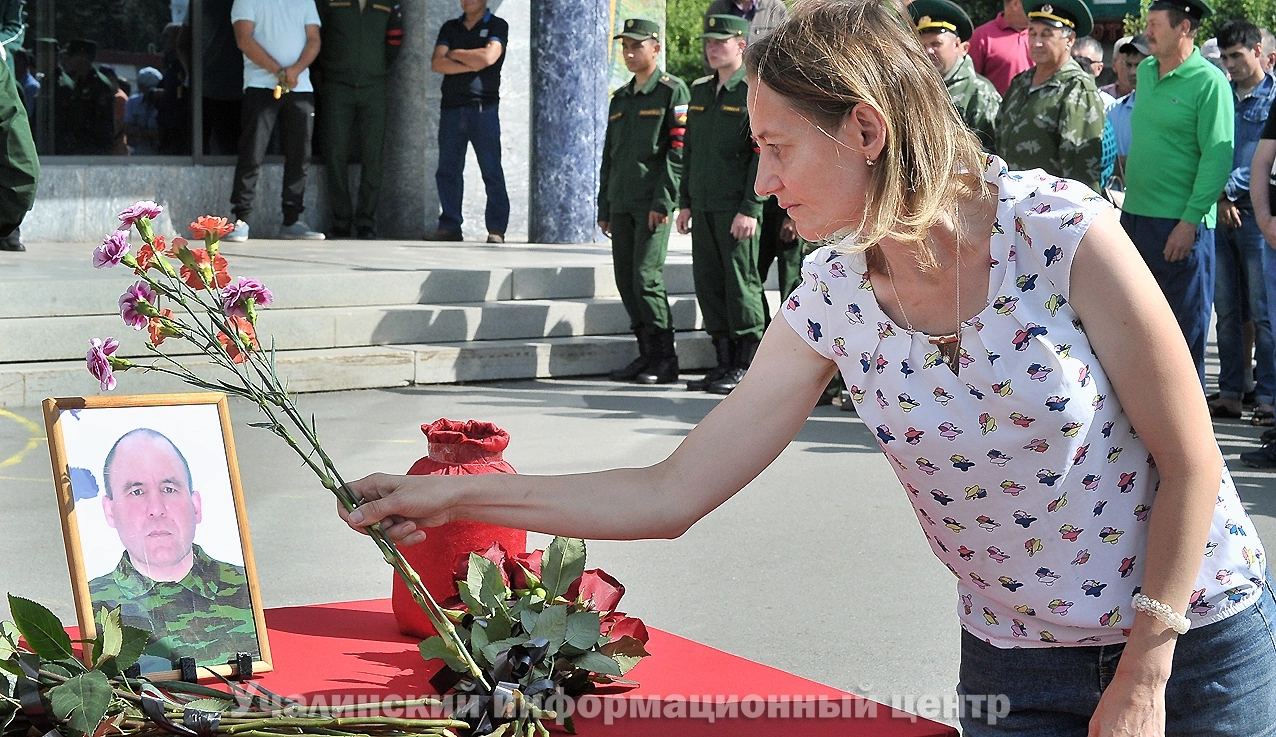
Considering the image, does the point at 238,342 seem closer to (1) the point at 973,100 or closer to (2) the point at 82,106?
(1) the point at 973,100

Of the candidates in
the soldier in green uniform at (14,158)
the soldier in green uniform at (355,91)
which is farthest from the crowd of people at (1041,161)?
the soldier in green uniform at (14,158)

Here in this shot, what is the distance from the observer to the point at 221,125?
40.6 ft

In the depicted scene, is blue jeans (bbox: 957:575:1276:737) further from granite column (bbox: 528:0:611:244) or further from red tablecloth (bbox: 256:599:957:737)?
granite column (bbox: 528:0:611:244)

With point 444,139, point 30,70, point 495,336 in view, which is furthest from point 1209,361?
point 30,70

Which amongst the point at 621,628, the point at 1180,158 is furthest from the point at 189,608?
the point at 1180,158

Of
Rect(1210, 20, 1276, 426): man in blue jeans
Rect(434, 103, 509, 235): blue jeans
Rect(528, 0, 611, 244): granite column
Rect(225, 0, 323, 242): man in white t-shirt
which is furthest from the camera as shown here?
Rect(434, 103, 509, 235): blue jeans

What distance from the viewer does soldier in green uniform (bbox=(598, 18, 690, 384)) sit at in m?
8.98

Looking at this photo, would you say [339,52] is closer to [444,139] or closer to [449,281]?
[444,139]

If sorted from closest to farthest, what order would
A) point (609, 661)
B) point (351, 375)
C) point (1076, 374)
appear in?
point (1076, 374), point (609, 661), point (351, 375)

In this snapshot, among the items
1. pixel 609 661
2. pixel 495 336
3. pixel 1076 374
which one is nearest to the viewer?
pixel 1076 374

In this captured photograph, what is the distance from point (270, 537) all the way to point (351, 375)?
3428 millimetres

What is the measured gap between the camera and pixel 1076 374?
1.80 m

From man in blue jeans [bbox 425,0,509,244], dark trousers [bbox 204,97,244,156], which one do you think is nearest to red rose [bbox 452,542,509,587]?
man in blue jeans [bbox 425,0,509,244]

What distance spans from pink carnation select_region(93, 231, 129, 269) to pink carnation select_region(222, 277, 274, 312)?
141 mm
